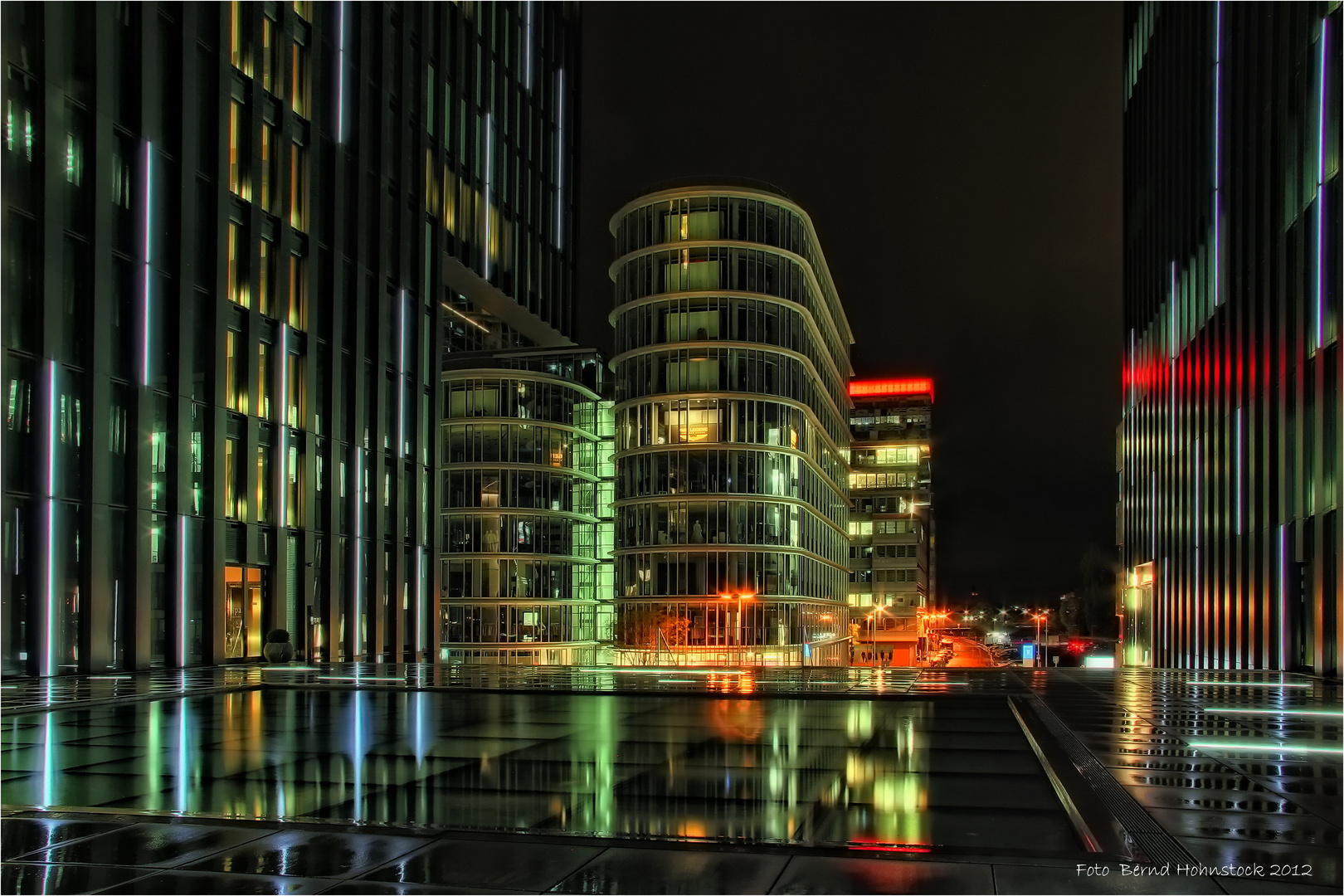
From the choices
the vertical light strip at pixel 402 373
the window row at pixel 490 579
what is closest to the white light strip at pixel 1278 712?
the vertical light strip at pixel 402 373

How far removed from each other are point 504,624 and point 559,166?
33.5 metres

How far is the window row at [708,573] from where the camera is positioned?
77.9 metres

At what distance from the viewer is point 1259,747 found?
1580 centimetres

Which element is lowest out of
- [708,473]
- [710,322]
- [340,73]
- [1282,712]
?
[1282,712]

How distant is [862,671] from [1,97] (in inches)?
1183

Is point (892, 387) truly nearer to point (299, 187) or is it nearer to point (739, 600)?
point (739, 600)

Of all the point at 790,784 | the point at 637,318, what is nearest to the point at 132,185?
the point at 790,784

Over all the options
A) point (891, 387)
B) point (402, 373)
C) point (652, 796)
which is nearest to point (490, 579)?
point (402, 373)

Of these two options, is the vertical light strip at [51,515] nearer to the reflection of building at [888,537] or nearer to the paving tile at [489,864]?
the paving tile at [489,864]

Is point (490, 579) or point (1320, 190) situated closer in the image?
point (1320, 190)

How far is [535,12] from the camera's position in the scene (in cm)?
8269

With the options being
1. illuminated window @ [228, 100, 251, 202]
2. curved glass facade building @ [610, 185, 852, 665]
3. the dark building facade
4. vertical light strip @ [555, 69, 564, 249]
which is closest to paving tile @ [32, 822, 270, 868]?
the dark building facade

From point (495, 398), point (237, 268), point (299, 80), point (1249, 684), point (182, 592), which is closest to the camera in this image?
point (1249, 684)

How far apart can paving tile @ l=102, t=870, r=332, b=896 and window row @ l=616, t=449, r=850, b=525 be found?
69557 millimetres
